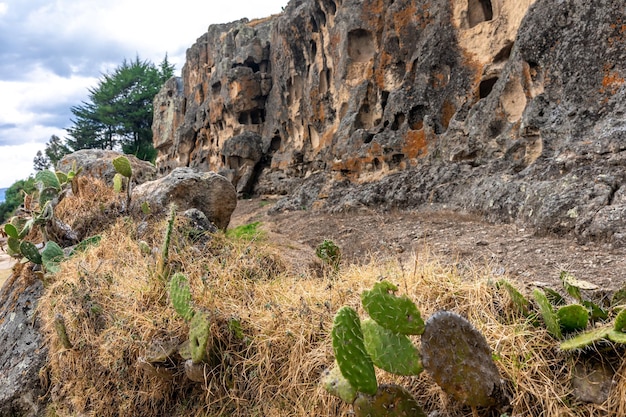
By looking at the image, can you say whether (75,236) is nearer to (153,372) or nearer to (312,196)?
(153,372)

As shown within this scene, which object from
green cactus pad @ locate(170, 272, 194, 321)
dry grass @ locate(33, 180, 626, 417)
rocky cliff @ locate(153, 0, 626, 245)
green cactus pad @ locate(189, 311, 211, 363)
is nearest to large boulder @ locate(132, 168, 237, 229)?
dry grass @ locate(33, 180, 626, 417)

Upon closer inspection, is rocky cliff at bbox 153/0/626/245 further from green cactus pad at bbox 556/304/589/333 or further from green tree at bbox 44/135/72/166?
green tree at bbox 44/135/72/166

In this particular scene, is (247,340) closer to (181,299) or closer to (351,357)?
(181,299)

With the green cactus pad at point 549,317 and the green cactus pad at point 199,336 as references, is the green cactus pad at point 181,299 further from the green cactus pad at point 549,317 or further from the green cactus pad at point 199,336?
the green cactus pad at point 549,317

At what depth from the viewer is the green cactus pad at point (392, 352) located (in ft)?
5.98

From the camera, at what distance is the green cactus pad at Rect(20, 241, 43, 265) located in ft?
14.8

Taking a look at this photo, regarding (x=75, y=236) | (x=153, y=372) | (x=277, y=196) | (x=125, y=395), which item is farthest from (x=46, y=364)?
(x=277, y=196)

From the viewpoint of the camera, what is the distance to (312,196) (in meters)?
11.2

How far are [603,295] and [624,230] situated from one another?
1716mm

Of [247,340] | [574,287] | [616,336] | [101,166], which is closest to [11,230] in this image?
[101,166]

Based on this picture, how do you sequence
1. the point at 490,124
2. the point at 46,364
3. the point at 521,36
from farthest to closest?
the point at 490,124 < the point at 521,36 < the point at 46,364

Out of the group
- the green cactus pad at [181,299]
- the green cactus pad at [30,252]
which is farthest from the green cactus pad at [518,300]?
the green cactus pad at [30,252]

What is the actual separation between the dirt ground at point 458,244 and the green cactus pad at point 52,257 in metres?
2.83

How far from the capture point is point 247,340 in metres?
2.73
